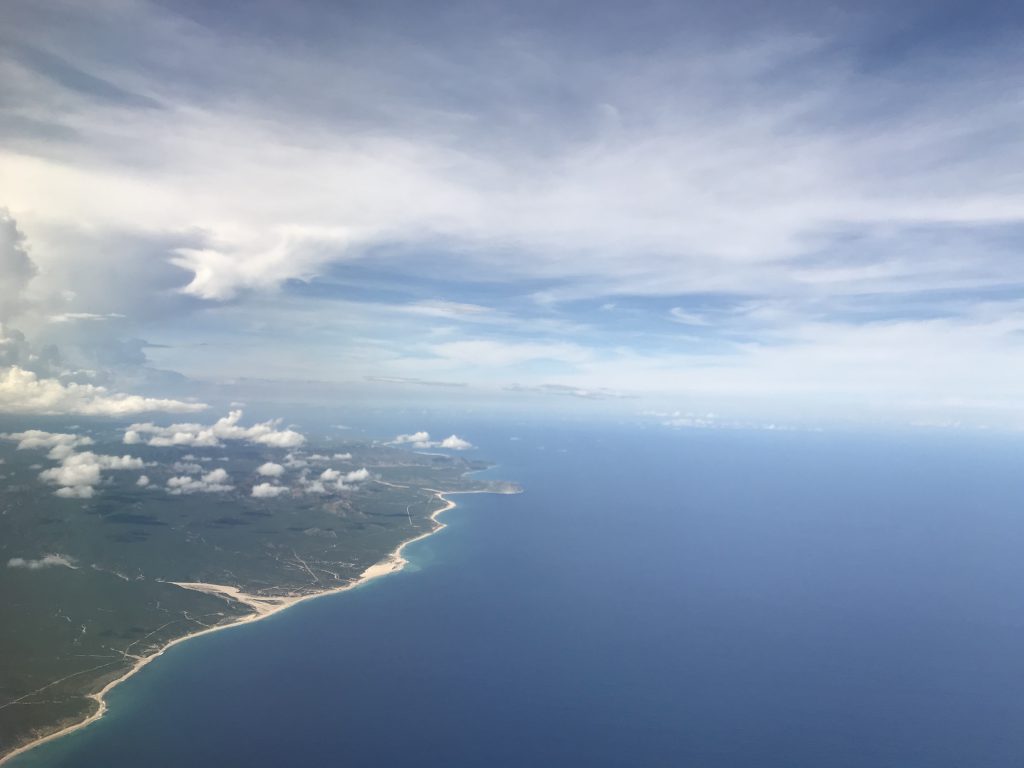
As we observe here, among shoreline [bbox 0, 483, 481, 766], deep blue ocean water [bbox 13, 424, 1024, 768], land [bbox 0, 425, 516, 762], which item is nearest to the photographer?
deep blue ocean water [bbox 13, 424, 1024, 768]

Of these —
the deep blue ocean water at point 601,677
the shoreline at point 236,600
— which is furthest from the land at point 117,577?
the deep blue ocean water at point 601,677

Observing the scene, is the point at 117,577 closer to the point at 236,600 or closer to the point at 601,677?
the point at 236,600

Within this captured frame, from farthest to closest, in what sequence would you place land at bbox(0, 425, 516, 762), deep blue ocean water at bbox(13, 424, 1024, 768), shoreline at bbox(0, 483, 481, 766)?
land at bbox(0, 425, 516, 762)
shoreline at bbox(0, 483, 481, 766)
deep blue ocean water at bbox(13, 424, 1024, 768)

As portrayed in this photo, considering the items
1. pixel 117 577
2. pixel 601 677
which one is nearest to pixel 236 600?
pixel 117 577

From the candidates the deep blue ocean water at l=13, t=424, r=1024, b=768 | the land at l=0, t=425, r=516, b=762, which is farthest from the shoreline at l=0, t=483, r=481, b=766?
the deep blue ocean water at l=13, t=424, r=1024, b=768

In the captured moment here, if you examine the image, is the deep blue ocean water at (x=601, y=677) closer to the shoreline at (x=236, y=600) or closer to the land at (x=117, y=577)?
the shoreline at (x=236, y=600)

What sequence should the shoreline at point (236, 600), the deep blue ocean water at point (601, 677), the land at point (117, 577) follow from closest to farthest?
the deep blue ocean water at point (601, 677) < the shoreline at point (236, 600) < the land at point (117, 577)

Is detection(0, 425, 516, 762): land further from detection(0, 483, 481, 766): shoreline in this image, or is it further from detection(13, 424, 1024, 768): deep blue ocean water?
detection(13, 424, 1024, 768): deep blue ocean water

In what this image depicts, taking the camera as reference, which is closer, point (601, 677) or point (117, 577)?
point (601, 677)
